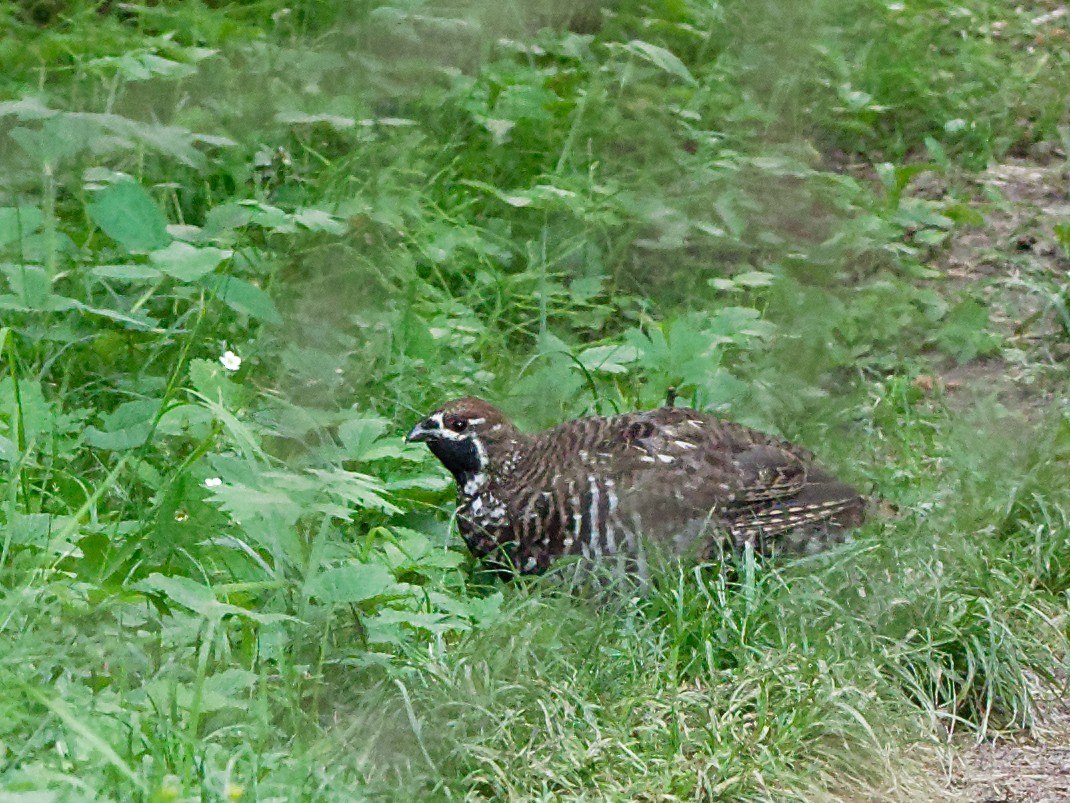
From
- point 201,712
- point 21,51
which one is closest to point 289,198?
point 21,51

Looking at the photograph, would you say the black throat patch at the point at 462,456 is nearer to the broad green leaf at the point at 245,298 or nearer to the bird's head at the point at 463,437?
the bird's head at the point at 463,437

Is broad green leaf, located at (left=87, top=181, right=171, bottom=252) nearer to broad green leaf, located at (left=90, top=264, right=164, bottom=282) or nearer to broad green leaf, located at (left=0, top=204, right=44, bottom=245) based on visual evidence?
broad green leaf, located at (left=90, top=264, right=164, bottom=282)

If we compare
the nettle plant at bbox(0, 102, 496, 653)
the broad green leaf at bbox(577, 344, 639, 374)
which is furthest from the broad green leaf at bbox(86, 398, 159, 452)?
the broad green leaf at bbox(577, 344, 639, 374)

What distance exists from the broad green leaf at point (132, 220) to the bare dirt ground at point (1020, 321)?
9.33 feet

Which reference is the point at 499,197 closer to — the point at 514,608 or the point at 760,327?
the point at 760,327

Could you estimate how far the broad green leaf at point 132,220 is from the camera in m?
5.51

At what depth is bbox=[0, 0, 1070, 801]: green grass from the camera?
389 cm

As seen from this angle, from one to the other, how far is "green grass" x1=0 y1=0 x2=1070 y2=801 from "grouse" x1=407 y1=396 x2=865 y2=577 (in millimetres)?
134

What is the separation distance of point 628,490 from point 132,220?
188 centimetres

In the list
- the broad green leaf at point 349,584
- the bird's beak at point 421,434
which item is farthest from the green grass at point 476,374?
the bird's beak at point 421,434

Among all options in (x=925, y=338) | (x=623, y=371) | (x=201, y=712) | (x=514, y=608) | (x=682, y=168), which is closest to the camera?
(x=201, y=712)

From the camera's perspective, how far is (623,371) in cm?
576

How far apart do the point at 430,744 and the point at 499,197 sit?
3587 mm

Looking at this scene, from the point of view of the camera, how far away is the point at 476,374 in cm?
604
